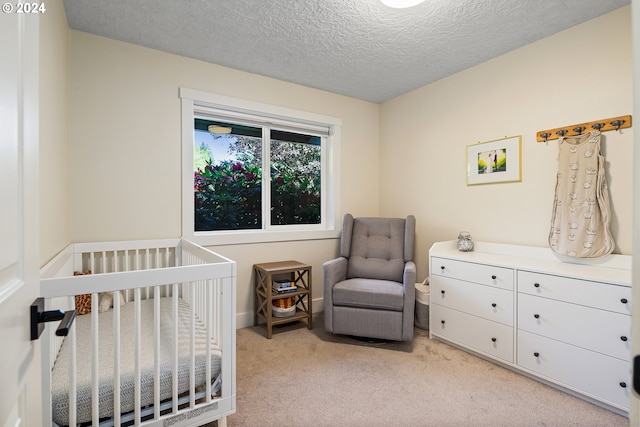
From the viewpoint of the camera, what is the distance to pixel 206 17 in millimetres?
2062

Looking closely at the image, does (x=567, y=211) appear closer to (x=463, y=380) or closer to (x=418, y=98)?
Result: (x=463, y=380)

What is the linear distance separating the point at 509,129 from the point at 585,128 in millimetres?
520

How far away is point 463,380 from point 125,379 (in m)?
1.94

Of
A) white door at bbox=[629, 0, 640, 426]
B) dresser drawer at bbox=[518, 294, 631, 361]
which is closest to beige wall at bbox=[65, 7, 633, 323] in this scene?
dresser drawer at bbox=[518, 294, 631, 361]

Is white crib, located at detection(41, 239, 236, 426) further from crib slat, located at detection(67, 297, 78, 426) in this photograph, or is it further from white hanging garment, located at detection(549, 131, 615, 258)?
white hanging garment, located at detection(549, 131, 615, 258)

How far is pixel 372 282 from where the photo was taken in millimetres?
2717

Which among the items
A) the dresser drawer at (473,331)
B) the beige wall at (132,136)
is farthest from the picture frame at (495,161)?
the beige wall at (132,136)

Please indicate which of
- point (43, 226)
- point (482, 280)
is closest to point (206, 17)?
point (43, 226)

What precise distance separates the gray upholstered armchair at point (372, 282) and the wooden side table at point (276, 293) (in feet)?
1.02

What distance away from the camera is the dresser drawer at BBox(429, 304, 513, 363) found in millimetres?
2150

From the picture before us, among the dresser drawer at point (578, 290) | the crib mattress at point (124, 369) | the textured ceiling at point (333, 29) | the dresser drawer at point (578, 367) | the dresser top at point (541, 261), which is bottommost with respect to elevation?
the dresser drawer at point (578, 367)

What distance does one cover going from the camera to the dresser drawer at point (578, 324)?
65.6 inches

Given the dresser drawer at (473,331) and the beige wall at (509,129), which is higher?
the beige wall at (509,129)

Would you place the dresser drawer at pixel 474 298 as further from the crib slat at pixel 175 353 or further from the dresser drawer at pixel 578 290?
the crib slat at pixel 175 353
